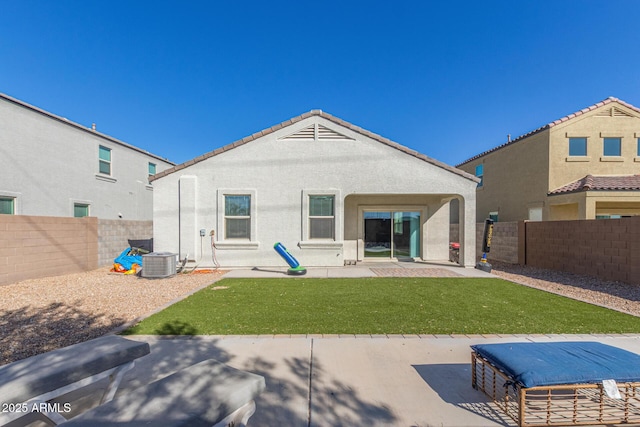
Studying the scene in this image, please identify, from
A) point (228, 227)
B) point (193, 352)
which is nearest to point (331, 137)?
point (228, 227)

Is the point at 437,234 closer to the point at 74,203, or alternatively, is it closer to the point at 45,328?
the point at 45,328

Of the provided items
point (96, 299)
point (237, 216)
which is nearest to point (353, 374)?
point (96, 299)

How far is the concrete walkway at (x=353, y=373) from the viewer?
2.74m

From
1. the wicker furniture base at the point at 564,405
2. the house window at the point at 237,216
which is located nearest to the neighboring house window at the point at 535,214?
the wicker furniture base at the point at 564,405

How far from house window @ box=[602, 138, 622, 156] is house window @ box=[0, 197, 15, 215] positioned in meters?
28.0

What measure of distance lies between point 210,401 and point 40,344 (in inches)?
166

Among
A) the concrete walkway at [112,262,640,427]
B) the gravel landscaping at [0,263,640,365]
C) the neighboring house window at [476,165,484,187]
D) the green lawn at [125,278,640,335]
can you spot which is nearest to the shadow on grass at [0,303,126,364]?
the gravel landscaping at [0,263,640,365]

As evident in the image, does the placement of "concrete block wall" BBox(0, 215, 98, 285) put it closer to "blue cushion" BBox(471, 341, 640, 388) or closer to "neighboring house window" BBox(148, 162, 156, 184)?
"neighboring house window" BBox(148, 162, 156, 184)

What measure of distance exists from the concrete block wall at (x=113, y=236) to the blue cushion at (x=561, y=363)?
45.9 feet

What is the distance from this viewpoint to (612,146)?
46.4 feet

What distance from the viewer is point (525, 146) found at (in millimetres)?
15594

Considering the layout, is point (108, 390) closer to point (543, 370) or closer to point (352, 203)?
point (543, 370)

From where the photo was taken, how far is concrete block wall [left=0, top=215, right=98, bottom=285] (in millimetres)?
8289

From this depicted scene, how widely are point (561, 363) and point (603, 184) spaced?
14547 millimetres
